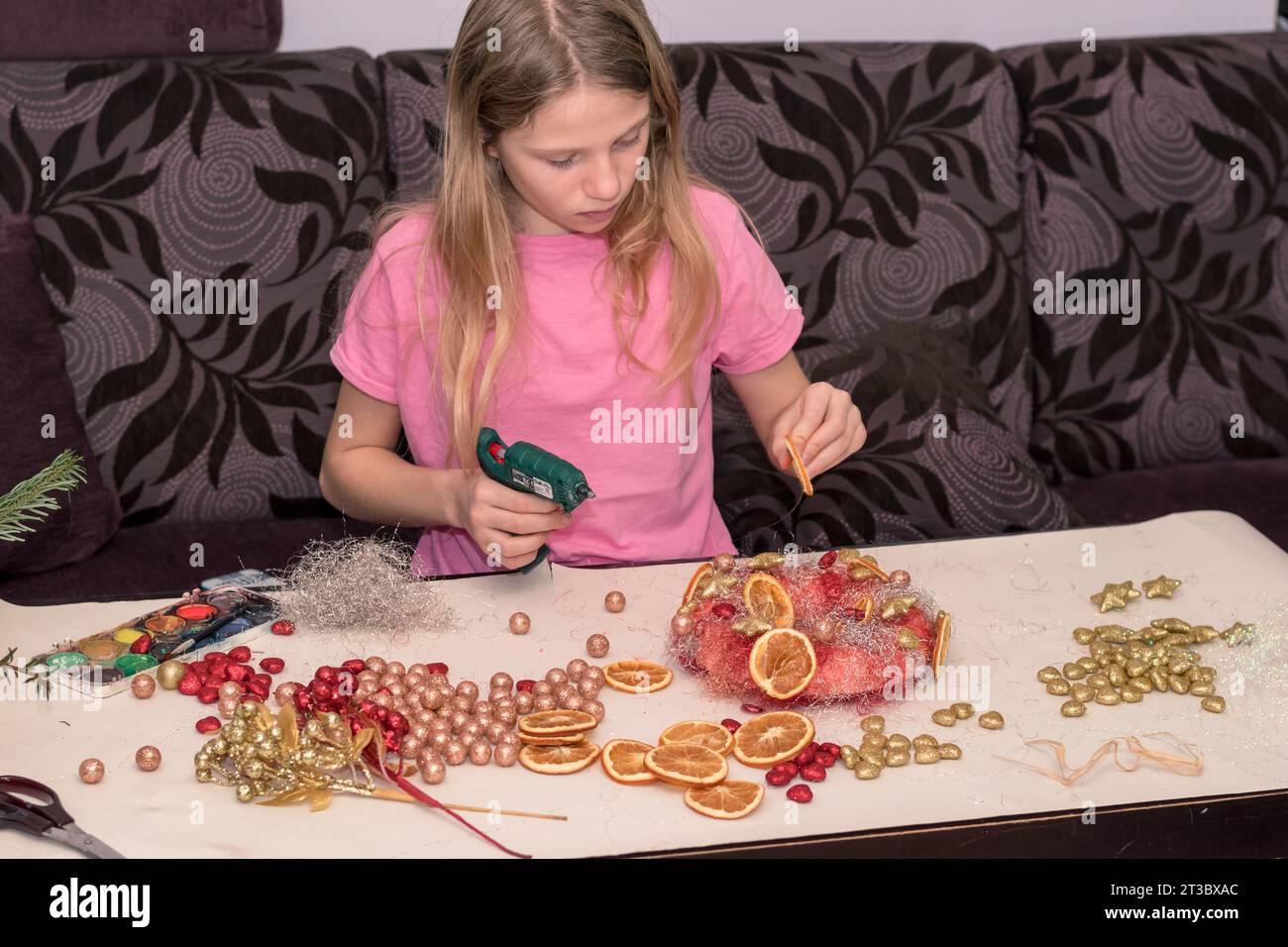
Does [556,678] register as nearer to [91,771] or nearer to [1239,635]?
[91,771]

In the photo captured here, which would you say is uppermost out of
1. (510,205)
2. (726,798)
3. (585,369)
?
(510,205)

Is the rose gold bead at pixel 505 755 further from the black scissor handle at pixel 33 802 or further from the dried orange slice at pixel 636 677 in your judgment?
the black scissor handle at pixel 33 802

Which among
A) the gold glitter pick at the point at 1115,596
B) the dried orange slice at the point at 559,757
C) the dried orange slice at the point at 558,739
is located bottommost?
the dried orange slice at the point at 559,757

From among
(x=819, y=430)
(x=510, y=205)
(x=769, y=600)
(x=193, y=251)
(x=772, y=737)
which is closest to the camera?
(x=772, y=737)

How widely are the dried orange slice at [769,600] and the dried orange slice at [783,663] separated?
0.03 metres

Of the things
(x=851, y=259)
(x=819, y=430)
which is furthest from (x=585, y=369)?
(x=851, y=259)

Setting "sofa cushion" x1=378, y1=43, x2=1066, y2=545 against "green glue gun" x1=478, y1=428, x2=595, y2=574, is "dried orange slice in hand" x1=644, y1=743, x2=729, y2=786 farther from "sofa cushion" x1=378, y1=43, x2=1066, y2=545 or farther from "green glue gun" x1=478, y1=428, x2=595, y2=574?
"sofa cushion" x1=378, y1=43, x2=1066, y2=545

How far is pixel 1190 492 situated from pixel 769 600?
126cm

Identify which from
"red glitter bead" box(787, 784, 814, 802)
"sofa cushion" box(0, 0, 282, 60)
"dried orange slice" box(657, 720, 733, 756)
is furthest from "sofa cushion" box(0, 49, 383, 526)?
"red glitter bead" box(787, 784, 814, 802)

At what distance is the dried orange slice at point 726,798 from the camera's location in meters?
0.97

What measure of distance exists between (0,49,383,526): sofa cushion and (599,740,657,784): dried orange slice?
3.84 ft

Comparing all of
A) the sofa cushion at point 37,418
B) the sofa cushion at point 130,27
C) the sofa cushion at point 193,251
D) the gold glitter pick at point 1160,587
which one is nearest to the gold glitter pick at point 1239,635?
the gold glitter pick at point 1160,587

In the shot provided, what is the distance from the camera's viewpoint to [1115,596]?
1.26m
